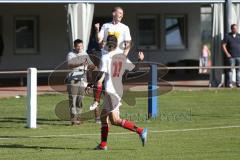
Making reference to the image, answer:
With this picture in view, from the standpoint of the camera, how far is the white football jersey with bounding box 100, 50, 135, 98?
11.8 m

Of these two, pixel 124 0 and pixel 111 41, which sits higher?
pixel 124 0

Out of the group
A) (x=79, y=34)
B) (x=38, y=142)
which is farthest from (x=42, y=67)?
(x=38, y=142)

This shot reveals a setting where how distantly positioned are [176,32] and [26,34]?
7050 millimetres

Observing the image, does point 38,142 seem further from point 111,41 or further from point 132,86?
point 132,86

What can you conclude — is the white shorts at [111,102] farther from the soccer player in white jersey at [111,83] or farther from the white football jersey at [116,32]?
the white football jersey at [116,32]

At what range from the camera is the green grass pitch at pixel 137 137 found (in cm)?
1157

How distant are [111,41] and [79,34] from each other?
1104cm

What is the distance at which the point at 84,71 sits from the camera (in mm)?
15617

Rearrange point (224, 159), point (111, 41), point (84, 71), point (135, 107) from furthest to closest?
point (135, 107)
point (84, 71)
point (111, 41)
point (224, 159)

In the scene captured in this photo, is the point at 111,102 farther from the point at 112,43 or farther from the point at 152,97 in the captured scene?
the point at 152,97

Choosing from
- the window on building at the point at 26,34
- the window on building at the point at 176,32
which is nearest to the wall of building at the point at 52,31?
the window on building at the point at 26,34

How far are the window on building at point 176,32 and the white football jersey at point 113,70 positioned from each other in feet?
65.4

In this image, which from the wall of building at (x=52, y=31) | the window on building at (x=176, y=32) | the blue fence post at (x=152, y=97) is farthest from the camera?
the window on building at (x=176, y=32)

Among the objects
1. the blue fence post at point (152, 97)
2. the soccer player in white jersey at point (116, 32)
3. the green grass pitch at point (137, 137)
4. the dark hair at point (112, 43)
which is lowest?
the green grass pitch at point (137, 137)
